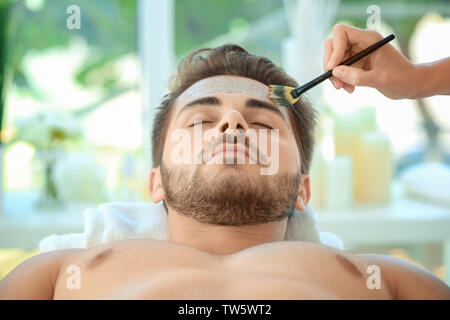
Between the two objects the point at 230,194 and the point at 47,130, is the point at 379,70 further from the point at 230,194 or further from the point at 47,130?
the point at 47,130

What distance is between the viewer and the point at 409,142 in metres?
2.56

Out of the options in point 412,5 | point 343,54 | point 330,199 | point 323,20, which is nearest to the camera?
point 343,54

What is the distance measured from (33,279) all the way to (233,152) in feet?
1.54

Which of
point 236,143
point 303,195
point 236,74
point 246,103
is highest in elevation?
point 236,74

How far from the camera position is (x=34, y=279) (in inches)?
A: 35.9

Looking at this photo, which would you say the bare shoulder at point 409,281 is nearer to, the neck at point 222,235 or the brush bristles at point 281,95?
the neck at point 222,235

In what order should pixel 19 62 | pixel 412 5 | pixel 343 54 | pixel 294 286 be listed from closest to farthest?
pixel 294 286 → pixel 343 54 → pixel 19 62 → pixel 412 5

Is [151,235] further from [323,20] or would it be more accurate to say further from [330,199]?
[323,20]

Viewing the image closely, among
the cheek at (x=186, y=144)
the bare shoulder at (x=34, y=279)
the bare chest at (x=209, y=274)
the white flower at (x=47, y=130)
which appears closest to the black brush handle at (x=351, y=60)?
the cheek at (x=186, y=144)

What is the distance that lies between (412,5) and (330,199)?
3.99 ft

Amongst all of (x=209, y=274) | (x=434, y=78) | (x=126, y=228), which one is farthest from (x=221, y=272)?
(x=434, y=78)

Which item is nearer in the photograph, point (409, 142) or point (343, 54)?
point (343, 54)
